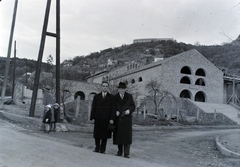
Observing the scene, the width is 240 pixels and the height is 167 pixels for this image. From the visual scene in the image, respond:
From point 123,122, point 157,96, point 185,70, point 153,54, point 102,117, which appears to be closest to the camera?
point 123,122

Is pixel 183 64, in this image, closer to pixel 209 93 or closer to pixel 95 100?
pixel 209 93

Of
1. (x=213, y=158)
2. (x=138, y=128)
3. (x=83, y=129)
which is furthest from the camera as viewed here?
(x=138, y=128)

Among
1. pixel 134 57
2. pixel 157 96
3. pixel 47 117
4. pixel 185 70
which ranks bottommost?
pixel 47 117

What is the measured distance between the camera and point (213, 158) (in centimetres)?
759

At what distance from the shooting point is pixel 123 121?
630 cm

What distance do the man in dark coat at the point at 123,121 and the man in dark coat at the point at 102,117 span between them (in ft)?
0.56

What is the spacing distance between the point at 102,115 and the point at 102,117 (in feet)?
0.15

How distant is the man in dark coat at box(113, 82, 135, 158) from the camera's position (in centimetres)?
621

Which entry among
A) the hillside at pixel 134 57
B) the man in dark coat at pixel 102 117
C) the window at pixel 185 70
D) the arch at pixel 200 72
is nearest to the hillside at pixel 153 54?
the hillside at pixel 134 57

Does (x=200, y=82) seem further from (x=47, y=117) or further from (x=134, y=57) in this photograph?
(x=134, y=57)

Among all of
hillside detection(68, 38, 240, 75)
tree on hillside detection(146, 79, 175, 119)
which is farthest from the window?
hillside detection(68, 38, 240, 75)

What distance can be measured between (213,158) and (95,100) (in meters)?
3.75

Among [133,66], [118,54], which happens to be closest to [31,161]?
[133,66]

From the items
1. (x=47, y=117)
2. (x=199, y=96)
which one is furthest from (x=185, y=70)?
(x=47, y=117)
